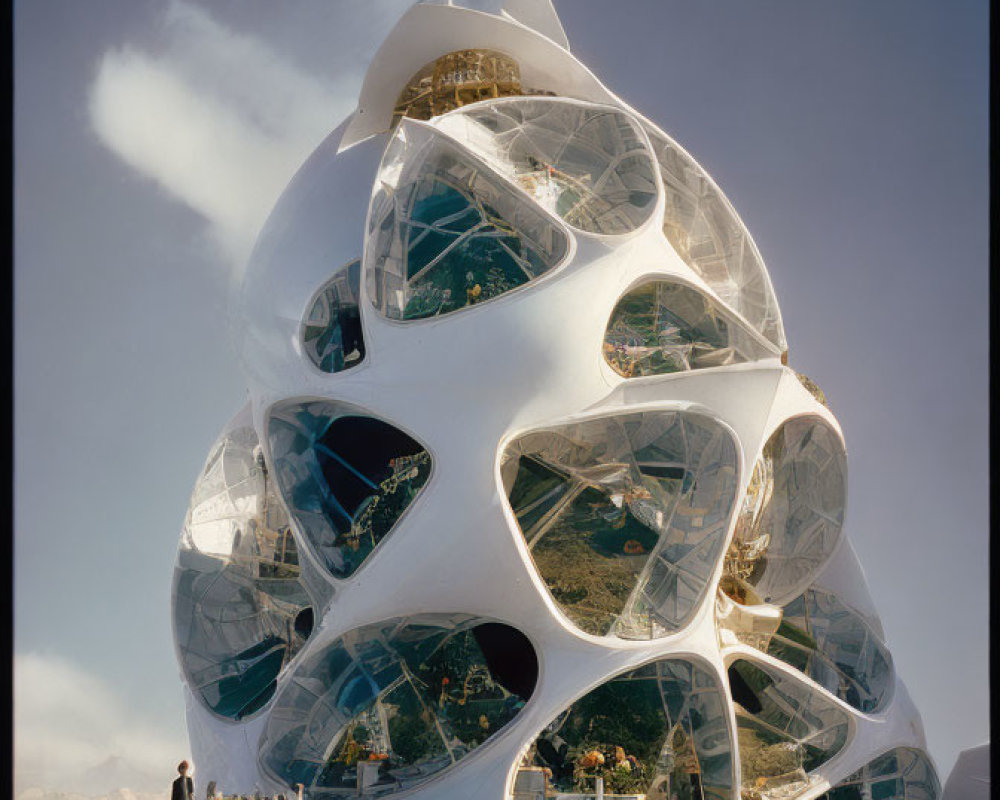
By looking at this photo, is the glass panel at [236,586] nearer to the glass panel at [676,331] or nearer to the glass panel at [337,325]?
the glass panel at [337,325]

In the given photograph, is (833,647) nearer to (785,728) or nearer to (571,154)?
(785,728)

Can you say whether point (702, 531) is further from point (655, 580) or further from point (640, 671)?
point (640, 671)

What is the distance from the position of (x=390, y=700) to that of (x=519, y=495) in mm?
3646

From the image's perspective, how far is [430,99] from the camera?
2181cm

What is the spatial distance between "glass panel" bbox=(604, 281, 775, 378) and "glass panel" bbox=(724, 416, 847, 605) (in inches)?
75.9

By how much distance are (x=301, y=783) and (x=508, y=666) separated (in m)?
3.50

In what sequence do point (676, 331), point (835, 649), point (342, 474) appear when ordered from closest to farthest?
point (342, 474) → point (676, 331) → point (835, 649)

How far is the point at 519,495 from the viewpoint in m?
17.6

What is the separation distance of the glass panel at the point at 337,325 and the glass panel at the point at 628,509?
9.53 ft

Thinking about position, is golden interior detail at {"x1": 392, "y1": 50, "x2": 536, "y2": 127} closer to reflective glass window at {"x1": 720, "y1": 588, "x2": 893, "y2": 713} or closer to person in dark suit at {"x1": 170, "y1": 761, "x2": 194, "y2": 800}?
reflective glass window at {"x1": 720, "y1": 588, "x2": 893, "y2": 713}

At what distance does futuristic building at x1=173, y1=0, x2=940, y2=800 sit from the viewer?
16484 mm

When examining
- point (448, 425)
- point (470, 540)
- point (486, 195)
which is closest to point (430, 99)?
point (486, 195)

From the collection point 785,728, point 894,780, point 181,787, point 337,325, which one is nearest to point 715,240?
point 337,325

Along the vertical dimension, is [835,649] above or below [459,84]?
below
